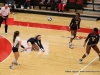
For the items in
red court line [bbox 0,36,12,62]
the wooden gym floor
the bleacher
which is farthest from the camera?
the bleacher

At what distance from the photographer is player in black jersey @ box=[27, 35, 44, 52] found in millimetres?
11258

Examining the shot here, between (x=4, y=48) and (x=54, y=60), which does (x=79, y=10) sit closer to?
(x=4, y=48)

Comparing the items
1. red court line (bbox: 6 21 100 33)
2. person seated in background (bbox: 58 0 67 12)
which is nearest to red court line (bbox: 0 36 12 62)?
red court line (bbox: 6 21 100 33)

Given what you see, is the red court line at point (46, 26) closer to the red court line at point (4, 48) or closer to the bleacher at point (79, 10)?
the bleacher at point (79, 10)

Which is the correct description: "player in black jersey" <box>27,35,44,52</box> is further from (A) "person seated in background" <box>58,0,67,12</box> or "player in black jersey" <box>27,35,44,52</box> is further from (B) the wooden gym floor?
(A) "person seated in background" <box>58,0,67,12</box>

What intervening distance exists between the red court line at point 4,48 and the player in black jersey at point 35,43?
3.35 feet

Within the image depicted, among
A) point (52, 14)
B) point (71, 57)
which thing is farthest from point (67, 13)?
point (71, 57)

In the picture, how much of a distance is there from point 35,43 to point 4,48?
156 cm

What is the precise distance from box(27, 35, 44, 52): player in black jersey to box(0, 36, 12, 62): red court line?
1.02 meters

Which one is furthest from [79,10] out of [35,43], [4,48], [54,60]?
[54,60]

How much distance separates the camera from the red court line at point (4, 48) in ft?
35.0

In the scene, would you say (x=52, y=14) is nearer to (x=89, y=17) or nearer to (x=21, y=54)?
(x=89, y=17)

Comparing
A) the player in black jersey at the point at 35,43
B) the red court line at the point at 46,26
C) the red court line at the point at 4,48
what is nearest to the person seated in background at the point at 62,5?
the red court line at the point at 46,26

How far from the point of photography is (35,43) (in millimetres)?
11719
